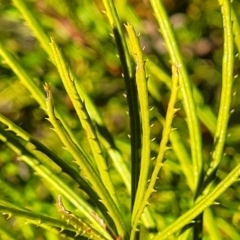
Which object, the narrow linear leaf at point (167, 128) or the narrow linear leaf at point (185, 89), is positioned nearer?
the narrow linear leaf at point (167, 128)

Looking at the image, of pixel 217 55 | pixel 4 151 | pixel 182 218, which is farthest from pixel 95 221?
pixel 217 55

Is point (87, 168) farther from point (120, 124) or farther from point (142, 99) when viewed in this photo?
point (120, 124)

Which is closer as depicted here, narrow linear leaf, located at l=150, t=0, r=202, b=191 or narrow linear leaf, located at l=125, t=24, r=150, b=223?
narrow linear leaf, located at l=125, t=24, r=150, b=223

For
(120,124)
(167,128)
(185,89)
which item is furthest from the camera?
(120,124)

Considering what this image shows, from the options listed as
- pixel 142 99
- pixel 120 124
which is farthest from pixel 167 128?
pixel 120 124

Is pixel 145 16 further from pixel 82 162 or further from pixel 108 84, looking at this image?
pixel 82 162

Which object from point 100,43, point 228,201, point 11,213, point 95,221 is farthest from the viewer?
point 100,43

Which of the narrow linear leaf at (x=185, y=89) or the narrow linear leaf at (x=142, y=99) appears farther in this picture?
the narrow linear leaf at (x=185, y=89)

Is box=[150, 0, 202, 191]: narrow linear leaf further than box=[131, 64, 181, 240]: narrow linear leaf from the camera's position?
Yes
